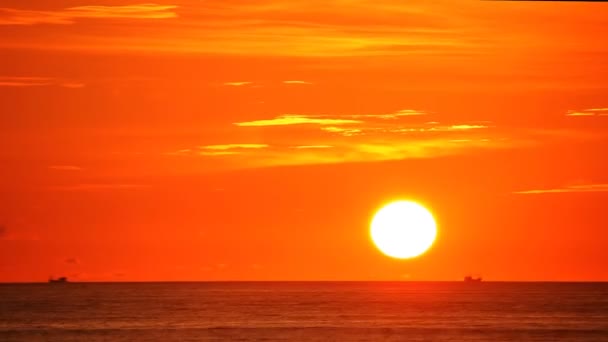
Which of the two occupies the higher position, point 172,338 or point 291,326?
point 291,326

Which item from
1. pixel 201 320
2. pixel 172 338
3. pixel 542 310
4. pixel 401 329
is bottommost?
pixel 172 338

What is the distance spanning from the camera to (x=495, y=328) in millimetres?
101812

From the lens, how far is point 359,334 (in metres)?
→ 92.1

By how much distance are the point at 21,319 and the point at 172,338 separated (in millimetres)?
38976

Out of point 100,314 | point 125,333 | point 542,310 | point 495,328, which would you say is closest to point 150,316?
point 100,314

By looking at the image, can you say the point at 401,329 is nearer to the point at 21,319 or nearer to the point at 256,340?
the point at 256,340

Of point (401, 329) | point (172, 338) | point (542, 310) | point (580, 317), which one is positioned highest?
point (542, 310)

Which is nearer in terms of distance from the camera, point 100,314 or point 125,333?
point 125,333

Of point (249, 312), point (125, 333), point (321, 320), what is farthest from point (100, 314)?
point (125, 333)

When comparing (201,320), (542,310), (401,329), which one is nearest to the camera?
(401,329)

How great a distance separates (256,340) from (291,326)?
59.7 ft

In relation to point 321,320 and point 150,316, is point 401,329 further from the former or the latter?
point 150,316

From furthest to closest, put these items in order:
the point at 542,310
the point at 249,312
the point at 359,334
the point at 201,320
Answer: the point at 542,310
the point at 249,312
the point at 201,320
the point at 359,334

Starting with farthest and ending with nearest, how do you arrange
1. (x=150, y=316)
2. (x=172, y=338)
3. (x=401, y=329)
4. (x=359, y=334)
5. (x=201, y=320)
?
(x=150, y=316) < (x=201, y=320) < (x=401, y=329) < (x=359, y=334) < (x=172, y=338)
